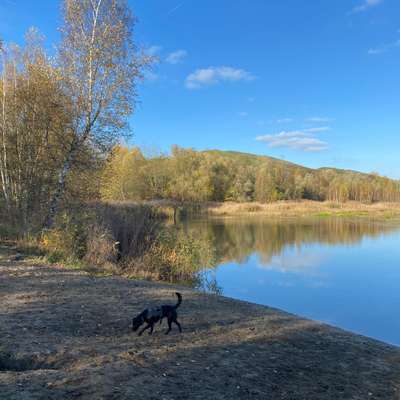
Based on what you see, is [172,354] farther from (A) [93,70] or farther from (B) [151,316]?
(A) [93,70]

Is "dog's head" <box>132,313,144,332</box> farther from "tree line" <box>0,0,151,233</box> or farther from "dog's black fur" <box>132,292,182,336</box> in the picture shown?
"tree line" <box>0,0,151,233</box>

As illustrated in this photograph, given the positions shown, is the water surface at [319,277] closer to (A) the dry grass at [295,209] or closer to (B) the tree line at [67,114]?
(B) the tree line at [67,114]

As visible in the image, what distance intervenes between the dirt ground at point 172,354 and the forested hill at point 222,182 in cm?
3427

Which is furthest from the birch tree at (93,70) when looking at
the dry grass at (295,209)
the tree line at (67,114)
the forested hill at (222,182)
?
the dry grass at (295,209)

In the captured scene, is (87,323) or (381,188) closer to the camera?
(87,323)

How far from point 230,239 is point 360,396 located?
2348 centimetres

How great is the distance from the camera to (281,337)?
Answer: 5.72m

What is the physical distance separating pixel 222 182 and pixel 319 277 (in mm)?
62416

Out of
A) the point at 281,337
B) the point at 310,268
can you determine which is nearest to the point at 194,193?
the point at 310,268

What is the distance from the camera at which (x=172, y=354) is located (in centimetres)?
442

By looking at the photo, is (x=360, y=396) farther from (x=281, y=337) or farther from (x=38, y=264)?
(x=38, y=264)

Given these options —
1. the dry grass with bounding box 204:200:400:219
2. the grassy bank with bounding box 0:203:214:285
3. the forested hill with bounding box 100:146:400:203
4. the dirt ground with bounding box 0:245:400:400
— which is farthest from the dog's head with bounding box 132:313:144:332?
the dry grass with bounding box 204:200:400:219

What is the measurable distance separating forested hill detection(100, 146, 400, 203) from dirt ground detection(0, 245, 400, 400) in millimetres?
34274

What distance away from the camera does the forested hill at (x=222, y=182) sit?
5413cm
